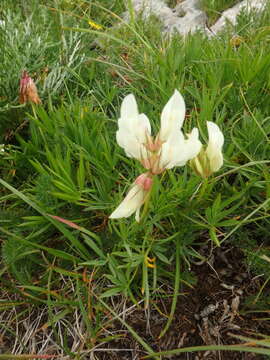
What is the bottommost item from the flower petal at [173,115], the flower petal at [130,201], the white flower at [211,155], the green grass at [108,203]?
the green grass at [108,203]

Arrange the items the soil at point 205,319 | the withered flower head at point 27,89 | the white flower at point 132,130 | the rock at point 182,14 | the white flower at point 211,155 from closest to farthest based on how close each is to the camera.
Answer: the white flower at point 132,130
the white flower at point 211,155
the soil at point 205,319
the withered flower head at point 27,89
the rock at point 182,14

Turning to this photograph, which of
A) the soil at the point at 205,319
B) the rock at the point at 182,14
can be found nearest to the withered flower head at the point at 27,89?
the soil at the point at 205,319

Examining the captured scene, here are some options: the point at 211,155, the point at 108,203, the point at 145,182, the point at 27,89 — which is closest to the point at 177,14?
the point at 27,89

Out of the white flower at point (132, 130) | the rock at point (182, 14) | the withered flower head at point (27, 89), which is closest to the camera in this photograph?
the white flower at point (132, 130)

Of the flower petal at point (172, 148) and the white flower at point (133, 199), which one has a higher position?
the flower petal at point (172, 148)

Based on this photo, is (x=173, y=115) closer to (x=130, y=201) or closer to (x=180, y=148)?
(x=180, y=148)

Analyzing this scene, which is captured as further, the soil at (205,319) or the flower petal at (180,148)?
the soil at (205,319)

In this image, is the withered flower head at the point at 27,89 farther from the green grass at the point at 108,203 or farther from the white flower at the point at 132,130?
the white flower at the point at 132,130

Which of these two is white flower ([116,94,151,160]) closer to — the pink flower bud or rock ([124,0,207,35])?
the pink flower bud
